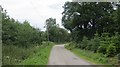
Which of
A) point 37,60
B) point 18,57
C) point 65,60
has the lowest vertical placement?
point 65,60

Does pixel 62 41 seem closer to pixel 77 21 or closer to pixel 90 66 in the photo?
pixel 77 21

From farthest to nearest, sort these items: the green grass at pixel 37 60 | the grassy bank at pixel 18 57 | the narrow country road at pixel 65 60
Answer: the narrow country road at pixel 65 60, the green grass at pixel 37 60, the grassy bank at pixel 18 57

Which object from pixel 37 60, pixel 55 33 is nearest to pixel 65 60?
pixel 37 60

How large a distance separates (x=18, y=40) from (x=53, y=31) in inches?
2711

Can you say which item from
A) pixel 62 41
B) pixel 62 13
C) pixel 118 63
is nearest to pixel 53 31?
pixel 62 41

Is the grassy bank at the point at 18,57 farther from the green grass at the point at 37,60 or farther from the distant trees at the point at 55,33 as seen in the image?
the distant trees at the point at 55,33

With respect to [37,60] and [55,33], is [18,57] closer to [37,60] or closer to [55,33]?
[37,60]

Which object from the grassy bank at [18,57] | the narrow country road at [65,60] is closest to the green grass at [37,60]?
the grassy bank at [18,57]

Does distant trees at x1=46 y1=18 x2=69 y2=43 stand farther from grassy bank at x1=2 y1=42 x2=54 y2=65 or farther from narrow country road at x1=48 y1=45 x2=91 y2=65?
grassy bank at x1=2 y1=42 x2=54 y2=65

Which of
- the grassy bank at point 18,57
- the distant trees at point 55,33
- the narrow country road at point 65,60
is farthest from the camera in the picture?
the distant trees at point 55,33

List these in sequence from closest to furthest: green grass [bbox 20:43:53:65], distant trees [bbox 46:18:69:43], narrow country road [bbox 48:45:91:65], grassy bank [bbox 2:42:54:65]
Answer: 1. grassy bank [bbox 2:42:54:65]
2. green grass [bbox 20:43:53:65]
3. narrow country road [bbox 48:45:91:65]
4. distant trees [bbox 46:18:69:43]

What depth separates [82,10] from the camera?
51750 millimetres

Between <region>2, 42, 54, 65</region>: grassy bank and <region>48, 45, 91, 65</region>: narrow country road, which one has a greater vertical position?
<region>2, 42, 54, 65</region>: grassy bank

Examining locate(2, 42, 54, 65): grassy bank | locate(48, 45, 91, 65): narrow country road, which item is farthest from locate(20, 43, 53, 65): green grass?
locate(48, 45, 91, 65): narrow country road
